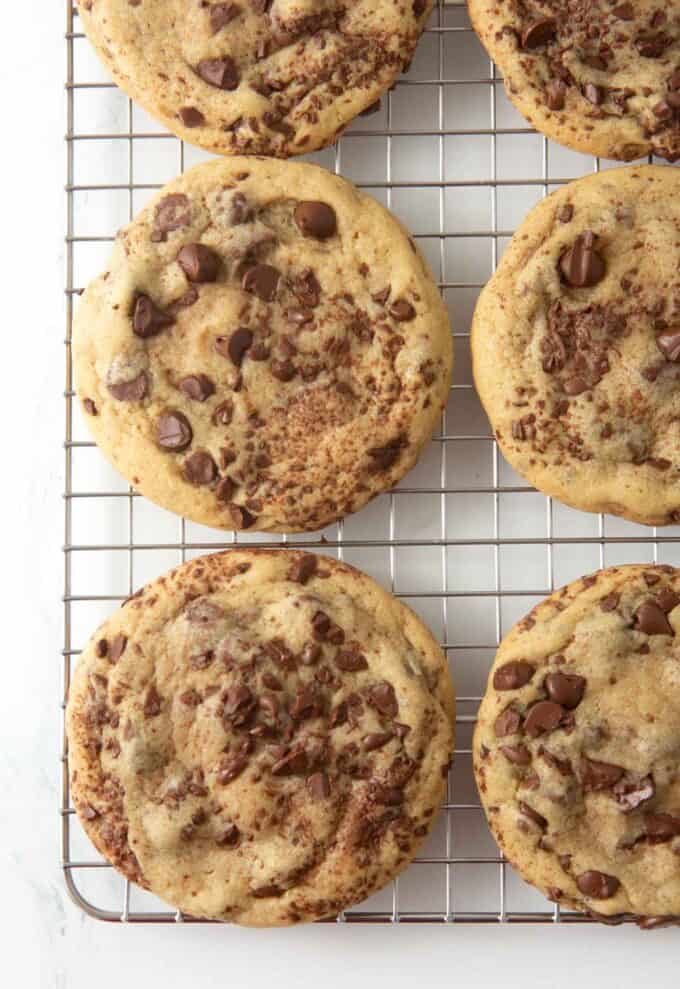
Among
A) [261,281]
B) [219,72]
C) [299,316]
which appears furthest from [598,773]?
[219,72]

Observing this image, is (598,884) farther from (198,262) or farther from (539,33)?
(539,33)

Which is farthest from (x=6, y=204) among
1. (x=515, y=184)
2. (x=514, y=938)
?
(x=514, y=938)

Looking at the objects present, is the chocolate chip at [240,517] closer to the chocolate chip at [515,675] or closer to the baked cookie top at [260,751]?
the baked cookie top at [260,751]

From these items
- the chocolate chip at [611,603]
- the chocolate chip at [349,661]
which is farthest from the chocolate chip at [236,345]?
the chocolate chip at [611,603]

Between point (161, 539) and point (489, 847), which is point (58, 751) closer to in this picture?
point (161, 539)

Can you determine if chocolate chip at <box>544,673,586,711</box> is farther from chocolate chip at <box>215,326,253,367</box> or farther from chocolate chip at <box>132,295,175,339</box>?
chocolate chip at <box>132,295,175,339</box>

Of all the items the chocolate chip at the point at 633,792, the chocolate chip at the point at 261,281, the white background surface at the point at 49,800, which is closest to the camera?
the chocolate chip at the point at 633,792
